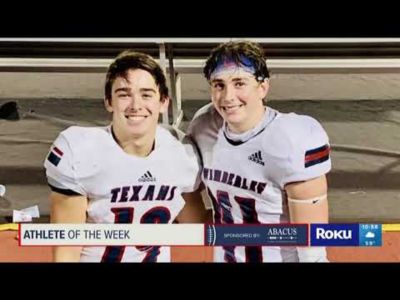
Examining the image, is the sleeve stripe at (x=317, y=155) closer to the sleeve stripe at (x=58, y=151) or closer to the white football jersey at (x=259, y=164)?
the white football jersey at (x=259, y=164)

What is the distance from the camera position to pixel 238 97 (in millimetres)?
2863

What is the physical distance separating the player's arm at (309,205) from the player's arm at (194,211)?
32 centimetres

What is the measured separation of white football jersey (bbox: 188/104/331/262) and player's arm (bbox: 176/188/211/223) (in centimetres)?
4

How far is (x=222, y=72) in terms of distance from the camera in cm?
285

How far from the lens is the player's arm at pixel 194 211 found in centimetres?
292

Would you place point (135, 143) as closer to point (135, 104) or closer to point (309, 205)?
point (135, 104)

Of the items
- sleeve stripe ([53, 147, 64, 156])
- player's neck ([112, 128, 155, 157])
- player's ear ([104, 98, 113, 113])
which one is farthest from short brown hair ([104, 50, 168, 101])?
sleeve stripe ([53, 147, 64, 156])
